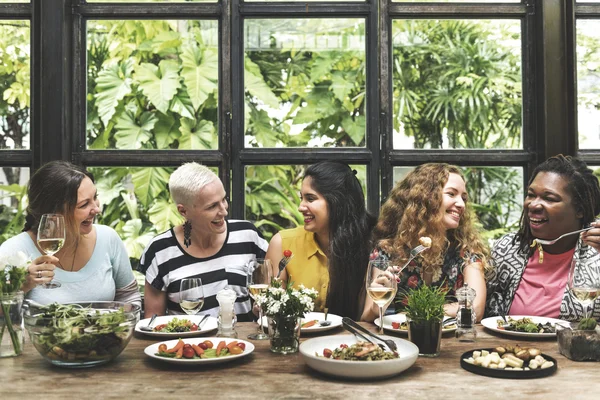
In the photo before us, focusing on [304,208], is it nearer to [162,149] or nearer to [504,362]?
[162,149]

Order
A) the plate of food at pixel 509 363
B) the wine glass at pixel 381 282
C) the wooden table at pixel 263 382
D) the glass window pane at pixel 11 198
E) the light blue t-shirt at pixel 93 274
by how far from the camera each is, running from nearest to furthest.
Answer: the wooden table at pixel 263 382 → the plate of food at pixel 509 363 → the wine glass at pixel 381 282 → the light blue t-shirt at pixel 93 274 → the glass window pane at pixel 11 198

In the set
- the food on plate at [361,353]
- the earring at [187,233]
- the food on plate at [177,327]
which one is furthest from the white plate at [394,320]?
the earring at [187,233]

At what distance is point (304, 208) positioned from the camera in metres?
2.65

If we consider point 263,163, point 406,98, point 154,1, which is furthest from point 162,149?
point 406,98

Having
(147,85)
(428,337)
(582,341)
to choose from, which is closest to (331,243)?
(428,337)

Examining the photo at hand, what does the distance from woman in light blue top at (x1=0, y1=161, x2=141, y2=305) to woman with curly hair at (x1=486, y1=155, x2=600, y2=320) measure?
163 cm

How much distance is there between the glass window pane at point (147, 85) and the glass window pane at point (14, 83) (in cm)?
31

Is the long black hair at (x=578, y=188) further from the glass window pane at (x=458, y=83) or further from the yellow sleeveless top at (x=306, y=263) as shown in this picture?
the yellow sleeveless top at (x=306, y=263)

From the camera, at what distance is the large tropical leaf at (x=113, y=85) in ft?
10.4

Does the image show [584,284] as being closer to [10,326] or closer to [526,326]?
[526,326]

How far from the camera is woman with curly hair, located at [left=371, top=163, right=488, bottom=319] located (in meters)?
2.56

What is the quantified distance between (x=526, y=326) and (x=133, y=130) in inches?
82.8

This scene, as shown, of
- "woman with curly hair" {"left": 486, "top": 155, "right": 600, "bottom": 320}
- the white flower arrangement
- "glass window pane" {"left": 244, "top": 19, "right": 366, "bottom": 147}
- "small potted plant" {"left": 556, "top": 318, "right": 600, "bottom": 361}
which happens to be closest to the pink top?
"woman with curly hair" {"left": 486, "top": 155, "right": 600, "bottom": 320}

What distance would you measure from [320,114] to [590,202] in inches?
52.1
